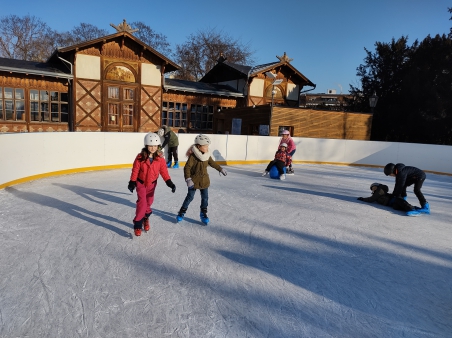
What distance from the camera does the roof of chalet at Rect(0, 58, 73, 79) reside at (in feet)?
45.1

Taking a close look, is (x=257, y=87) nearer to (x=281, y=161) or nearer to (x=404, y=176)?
(x=281, y=161)

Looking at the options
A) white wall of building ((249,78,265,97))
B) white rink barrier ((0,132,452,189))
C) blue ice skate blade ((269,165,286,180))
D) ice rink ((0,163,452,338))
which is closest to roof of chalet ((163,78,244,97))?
white wall of building ((249,78,265,97))

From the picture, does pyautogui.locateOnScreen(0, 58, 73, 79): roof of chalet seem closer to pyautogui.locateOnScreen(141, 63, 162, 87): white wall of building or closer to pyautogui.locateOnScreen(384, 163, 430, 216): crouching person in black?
pyautogui.locateOnScreen(141, 63, 162, 87): white wall of building

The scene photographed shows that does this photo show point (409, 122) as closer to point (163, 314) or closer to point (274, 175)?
point (274, 175)

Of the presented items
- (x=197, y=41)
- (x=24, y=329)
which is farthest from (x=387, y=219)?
(x=197, y=41)

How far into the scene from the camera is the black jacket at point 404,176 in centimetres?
572

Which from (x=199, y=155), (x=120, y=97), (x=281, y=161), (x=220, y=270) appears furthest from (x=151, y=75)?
(x=220, y=270)

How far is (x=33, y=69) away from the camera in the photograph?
14.3 metres

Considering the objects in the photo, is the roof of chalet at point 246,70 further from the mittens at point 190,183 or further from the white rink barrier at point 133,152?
the mittens at point 190,183

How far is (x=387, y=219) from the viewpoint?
548 centimetres

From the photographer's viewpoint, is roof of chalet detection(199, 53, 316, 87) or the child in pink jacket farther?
roof of chalet detection(199, 53, 316, 87)

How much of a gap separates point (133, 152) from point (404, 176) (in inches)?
285

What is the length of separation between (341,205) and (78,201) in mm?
4837

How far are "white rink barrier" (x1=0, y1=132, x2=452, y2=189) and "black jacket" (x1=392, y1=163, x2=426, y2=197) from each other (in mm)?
6845
